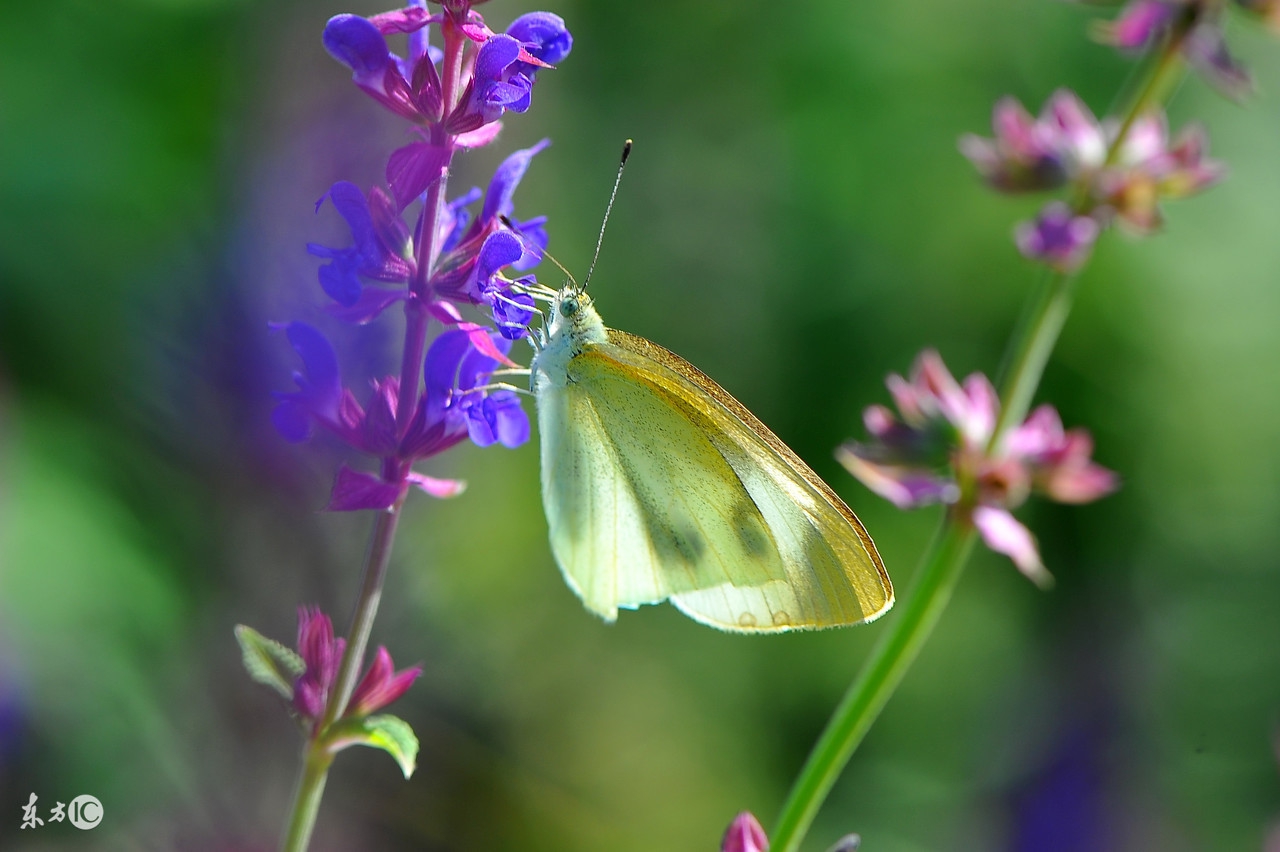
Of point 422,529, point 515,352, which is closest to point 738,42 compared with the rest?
point 515,352

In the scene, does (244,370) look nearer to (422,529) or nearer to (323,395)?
(422,529)

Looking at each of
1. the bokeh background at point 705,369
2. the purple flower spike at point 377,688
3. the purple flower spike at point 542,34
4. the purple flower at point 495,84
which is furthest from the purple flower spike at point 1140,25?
the bokeh background at point 705,369

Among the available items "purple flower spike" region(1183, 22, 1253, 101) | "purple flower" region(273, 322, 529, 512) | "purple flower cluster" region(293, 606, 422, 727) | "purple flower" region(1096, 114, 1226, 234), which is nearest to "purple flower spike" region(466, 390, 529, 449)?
"purple flower" region(273, 322, 529, 512)

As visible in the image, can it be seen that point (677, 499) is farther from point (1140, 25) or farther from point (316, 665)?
point (1140, 25)

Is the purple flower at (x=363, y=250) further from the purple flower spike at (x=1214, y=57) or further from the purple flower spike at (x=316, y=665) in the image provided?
the purple flower spike at (x=1214, y=57)

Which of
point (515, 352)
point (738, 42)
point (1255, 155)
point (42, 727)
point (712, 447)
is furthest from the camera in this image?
point (738, 42)

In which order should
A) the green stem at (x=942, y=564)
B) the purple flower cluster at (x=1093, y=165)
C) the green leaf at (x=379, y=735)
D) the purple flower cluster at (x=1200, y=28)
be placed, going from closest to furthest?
the green leaf at (x=379, y=735) → the green stem at (x=942, y=564) → the purple flower cluster at (x=1200, y=28) → the purple flower cluster at (x=1093, y=165)
